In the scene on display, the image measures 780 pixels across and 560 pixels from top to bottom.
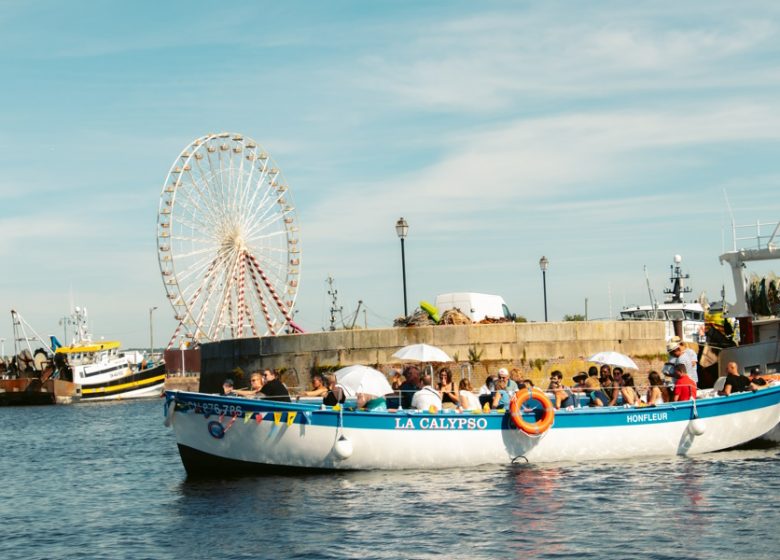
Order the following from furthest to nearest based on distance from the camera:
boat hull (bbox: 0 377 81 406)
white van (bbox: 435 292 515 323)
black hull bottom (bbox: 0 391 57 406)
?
black hull bottom (bbox: 0 391 57 406), boat hull (bbox: 0 377 81 406), white van (bbox: 435 292 515 323)

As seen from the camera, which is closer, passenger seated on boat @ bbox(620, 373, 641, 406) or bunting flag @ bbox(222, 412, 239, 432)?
bunting flag @ bbox(222, 412, 239, 432)

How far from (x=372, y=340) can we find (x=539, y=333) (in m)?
5.13

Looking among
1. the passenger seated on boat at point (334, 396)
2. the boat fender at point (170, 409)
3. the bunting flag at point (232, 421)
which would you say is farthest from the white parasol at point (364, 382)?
the boat fender at point (170, 409)

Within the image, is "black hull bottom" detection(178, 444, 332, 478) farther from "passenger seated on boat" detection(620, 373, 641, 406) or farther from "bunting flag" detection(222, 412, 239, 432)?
"passenger seated on boat" detection(620, 373, 641, 406)

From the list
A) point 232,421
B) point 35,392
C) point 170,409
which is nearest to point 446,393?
point 232,421

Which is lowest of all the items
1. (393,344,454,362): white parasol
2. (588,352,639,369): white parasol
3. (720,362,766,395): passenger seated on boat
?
(720,362,766,395): passenger seated on boat

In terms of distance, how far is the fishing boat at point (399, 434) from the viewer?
20.7 metres

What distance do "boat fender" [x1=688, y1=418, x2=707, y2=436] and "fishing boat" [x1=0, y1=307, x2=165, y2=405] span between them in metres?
72.8

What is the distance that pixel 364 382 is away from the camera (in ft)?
70.3

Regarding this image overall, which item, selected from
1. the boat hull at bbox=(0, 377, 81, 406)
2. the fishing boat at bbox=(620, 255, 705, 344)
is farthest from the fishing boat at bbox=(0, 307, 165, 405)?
the fishing boat at bbox=(620, 255, 705, 344)

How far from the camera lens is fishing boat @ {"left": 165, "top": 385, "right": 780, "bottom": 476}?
2073 cm

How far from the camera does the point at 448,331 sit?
33.7 meters

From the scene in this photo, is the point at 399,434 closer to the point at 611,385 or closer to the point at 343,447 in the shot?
→ the point at 343,447

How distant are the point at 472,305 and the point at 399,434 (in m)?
17.2
